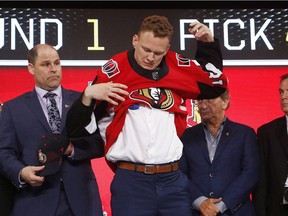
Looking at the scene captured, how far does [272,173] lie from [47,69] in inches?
56.3

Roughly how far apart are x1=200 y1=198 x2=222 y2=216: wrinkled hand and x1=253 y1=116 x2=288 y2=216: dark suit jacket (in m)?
0.31

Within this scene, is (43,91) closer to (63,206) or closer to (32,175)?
(32,175)

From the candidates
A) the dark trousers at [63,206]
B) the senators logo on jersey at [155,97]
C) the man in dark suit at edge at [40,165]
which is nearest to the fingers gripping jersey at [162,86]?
the senators logo on jersey at [155,97]

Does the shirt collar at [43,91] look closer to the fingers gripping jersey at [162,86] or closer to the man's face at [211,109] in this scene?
the fingers gripping jersey at [162,86]

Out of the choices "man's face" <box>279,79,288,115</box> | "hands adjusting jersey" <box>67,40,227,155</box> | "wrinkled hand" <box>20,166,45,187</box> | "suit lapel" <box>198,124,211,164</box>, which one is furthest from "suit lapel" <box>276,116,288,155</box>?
"wrinkled hand" <box>20,166,45,187</box>

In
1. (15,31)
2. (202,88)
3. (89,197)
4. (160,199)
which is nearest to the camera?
(160,199)

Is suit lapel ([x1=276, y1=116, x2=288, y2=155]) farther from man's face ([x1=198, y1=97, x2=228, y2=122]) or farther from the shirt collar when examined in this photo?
the shirt collar

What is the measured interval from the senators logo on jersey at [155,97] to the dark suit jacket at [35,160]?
0.43m

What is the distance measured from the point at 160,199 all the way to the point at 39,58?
1.09m

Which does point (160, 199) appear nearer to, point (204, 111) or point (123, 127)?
point (123, 127)

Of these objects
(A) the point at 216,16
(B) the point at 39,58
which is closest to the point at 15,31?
(B) the point at 39,58

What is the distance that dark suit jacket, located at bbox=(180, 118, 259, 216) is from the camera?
320 centimetres

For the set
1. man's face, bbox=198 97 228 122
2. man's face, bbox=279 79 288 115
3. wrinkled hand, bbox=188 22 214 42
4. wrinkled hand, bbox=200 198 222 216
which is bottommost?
wrinkled hand, bbox=200 198 222 216

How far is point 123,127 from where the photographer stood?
246 cm
